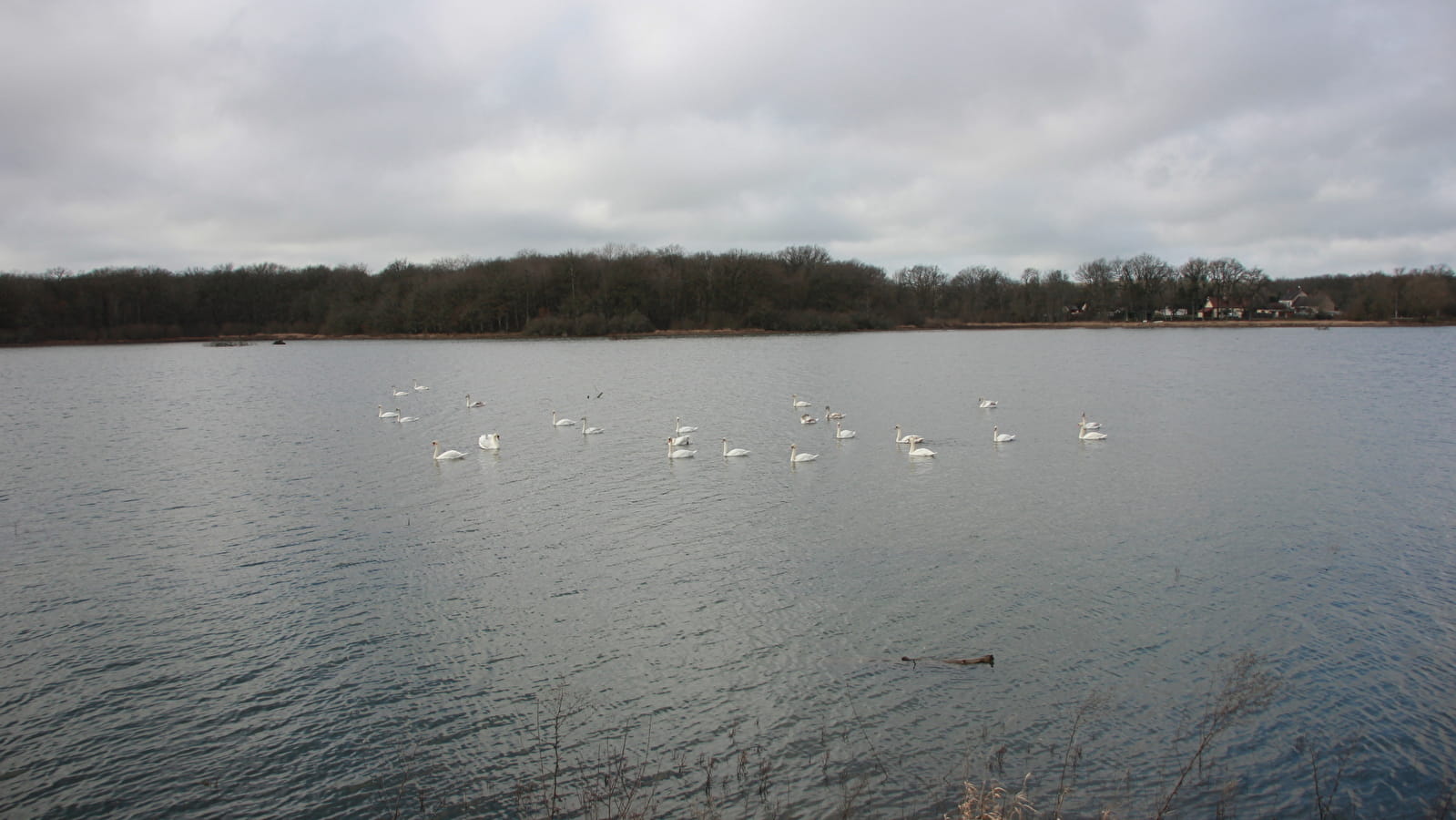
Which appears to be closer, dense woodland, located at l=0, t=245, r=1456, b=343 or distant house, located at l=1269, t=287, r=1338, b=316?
dense woodland, located at l=0, t=245, r=1456, b=343

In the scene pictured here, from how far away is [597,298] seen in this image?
9906cm

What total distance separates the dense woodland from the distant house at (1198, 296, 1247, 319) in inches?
20.3

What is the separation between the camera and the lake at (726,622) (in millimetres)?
7879

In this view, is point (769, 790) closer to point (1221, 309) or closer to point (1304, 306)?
point (1221, 309)

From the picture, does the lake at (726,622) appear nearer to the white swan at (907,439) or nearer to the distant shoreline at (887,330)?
the white swan at (907,439)

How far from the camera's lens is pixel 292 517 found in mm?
17047

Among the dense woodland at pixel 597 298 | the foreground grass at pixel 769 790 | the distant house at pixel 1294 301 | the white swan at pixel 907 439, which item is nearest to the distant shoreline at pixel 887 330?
the dense woodland at pixel 597 298

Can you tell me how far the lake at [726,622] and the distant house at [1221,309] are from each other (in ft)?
297

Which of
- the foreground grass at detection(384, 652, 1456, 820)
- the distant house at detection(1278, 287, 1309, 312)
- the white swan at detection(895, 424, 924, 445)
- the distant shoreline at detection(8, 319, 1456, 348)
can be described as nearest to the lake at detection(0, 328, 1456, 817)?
the foreground grass at detection(384, 652, 1456, 820)

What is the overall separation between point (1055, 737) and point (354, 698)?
7.37 meters

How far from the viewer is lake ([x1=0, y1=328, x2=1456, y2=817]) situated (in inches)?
310

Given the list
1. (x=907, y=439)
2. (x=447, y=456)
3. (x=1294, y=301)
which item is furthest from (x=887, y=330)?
(x=447, y=456)

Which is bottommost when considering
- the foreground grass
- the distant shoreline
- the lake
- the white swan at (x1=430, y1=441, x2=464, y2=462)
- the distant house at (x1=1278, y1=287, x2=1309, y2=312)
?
the foreground grass

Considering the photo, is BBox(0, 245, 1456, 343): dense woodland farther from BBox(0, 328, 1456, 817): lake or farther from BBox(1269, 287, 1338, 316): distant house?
BBox(0, 328, 1456, 817): lake
